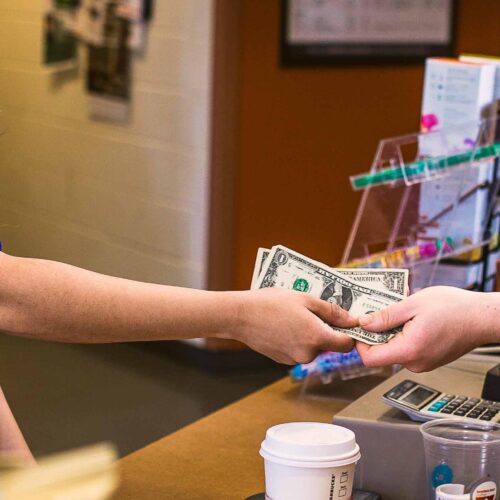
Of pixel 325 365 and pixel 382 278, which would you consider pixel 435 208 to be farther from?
pixel 382 278

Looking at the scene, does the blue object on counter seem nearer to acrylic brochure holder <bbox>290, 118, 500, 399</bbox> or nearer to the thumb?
acrylic brochure holder <bbox>290, 118, 500, 399</bbox>

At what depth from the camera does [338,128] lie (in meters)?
5.00

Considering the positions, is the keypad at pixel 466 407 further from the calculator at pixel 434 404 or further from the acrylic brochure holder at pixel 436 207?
the acrylic brochure holder at pixel 436 207

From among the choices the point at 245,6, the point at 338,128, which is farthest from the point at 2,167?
the point at 338,128

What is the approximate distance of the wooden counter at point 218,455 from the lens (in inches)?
64.4

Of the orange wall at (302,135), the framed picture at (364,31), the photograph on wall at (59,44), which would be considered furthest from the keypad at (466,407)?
the photograph on wall at (59,44)

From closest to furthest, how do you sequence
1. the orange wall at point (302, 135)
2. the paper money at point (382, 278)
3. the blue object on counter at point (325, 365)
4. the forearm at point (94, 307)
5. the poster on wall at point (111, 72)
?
the forearm at point (94, 307) → the paper money at point (382, 278) → the blue object on counter at point (325, 365) → the orange wall at point (302, 135) → the poster on wall at point (111, 72)

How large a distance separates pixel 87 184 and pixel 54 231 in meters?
0.32

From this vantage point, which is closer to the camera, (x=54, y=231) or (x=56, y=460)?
(x=56, y=460)

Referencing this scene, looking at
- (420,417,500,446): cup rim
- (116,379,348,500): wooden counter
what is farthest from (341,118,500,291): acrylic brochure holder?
(420,417,500,446): cup rim

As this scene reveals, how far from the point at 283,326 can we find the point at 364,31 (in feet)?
12.3

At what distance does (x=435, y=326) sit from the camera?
151 centimetres

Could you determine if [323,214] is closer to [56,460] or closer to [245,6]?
[245,6]

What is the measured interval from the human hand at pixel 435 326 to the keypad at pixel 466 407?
0.25 feet
